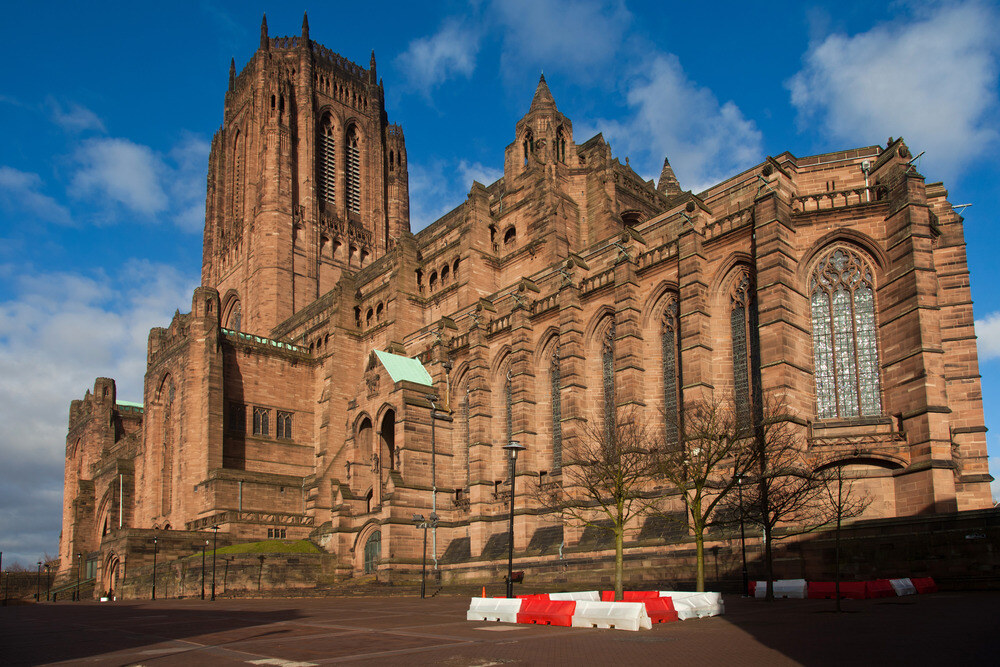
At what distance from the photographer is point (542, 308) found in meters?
40.2

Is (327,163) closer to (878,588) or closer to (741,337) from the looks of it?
(741,337)

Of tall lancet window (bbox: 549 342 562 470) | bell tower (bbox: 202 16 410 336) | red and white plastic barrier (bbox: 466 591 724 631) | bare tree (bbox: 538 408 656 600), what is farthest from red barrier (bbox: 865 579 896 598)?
bell tower (bbox: 202 16 410 336)

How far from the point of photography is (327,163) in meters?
82.1

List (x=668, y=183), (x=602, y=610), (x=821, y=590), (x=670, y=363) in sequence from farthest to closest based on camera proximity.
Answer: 1. (x=668, y=183)
2. (x=670, y=363)
3. (x=821, y=590)
4. (x=602, y=610)

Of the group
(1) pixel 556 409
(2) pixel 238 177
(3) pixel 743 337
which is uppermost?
(2) pixel 238 177

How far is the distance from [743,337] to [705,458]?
716cm

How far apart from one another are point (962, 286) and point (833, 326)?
17.3 ft

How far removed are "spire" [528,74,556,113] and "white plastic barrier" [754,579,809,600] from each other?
125 ft

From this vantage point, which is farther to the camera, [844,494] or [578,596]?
[844,494]

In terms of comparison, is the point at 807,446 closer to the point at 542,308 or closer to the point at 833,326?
the point at 833,326

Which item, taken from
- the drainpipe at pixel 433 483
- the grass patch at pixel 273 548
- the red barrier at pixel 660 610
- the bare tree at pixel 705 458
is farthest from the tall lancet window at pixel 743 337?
the grass patch at pixel 273 548

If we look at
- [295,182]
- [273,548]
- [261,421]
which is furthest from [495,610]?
[295,182]

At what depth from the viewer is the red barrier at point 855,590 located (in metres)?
21.5

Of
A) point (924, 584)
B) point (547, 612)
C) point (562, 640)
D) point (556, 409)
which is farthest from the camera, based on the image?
point (556, 409)
